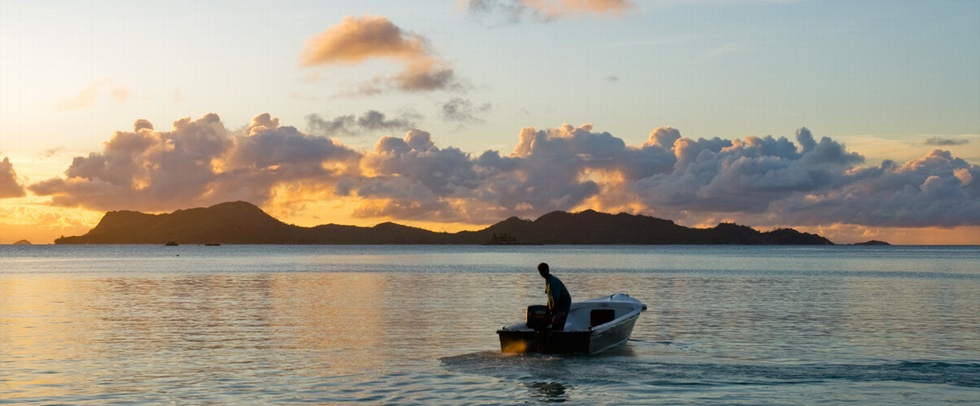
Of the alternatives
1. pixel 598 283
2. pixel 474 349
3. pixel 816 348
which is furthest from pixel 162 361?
pixel 598 283

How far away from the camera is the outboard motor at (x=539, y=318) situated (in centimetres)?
3052

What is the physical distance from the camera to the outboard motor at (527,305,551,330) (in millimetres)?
30516

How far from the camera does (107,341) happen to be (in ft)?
122

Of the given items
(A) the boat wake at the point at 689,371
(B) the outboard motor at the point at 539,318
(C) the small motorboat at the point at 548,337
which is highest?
(B) the outboard motor at the point at 539,318

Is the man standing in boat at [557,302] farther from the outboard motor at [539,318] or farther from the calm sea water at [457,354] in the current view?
the calm sea water at [457,354]

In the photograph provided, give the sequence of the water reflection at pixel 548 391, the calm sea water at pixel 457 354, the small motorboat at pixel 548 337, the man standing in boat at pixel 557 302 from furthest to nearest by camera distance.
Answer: the man standing in boat at pixel 557 302 → the small motorboat at pixel 548 337 → the calm sea water at pixel 457 354 → the water reflection at pixel 548 391

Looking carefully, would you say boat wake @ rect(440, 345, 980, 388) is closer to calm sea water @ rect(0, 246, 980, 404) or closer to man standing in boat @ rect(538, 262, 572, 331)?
calm sea water @ rect(0, 246, 980, 404)

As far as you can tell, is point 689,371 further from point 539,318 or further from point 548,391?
point 548,391

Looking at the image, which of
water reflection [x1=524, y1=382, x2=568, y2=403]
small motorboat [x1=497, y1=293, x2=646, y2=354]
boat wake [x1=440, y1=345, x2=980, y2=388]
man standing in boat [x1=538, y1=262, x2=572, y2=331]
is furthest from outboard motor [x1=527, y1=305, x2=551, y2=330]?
water reflection [x1=524, y1=382, x2=568, y2=403]

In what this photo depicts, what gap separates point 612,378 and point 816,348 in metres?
10.9

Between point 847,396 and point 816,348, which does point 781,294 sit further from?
point 847,396

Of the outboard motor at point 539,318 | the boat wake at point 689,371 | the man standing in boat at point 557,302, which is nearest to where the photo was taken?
the boat wake at point 689,371

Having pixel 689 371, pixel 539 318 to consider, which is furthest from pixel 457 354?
pixel 689 371

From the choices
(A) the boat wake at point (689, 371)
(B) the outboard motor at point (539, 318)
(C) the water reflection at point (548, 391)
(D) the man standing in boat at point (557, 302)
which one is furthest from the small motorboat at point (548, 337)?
(C) the water reflection at point (548, 391)
